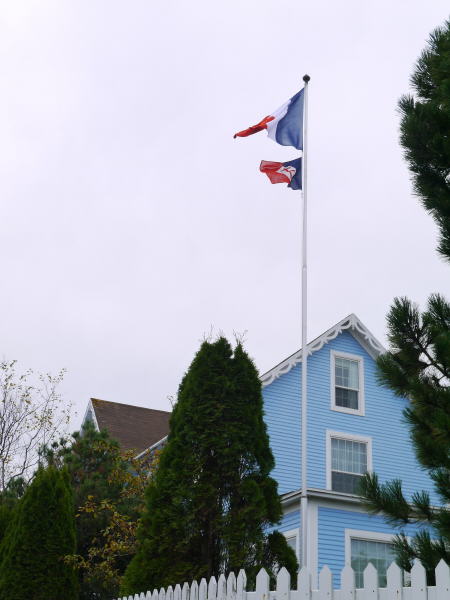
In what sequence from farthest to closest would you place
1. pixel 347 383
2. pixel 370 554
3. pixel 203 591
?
A: pixel 347 383
pixel 370 554
pixel 203 591

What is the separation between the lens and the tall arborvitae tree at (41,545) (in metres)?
11.5

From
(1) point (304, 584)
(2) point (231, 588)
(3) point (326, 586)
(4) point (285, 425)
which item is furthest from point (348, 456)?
(3) point (326, 586)

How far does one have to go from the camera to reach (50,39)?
49.2 ft

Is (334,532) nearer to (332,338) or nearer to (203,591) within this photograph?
(332,338)

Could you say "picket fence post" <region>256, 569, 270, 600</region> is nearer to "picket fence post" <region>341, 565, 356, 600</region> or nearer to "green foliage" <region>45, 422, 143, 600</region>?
"picket fence post" <region>341, 565, 356, 600</region>

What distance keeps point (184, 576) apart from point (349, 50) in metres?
11.0

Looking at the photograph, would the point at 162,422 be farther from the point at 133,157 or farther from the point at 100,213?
the point at 133,157

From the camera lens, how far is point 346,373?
2128 centimetres

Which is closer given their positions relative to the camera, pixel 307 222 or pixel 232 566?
pixel 232 566

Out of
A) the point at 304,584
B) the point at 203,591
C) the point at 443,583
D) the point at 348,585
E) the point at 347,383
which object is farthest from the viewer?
the point at 347,383

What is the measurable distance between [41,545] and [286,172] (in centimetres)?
750

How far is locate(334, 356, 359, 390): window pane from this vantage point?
21.1 meters

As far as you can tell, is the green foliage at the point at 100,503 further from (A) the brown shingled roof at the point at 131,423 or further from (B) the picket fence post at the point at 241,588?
(B) the picket fence post at the point at 241,588

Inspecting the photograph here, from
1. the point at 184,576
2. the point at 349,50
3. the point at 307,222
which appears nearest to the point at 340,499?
the point at 307,222
